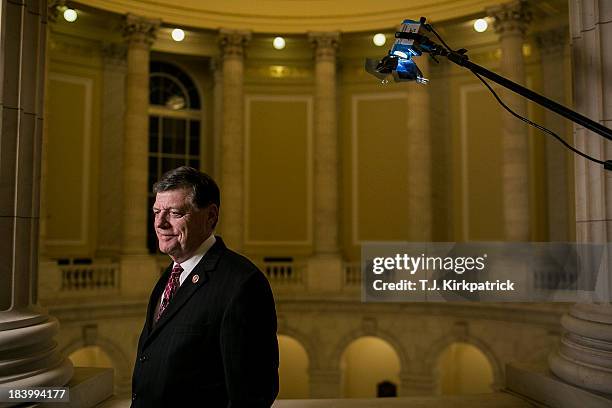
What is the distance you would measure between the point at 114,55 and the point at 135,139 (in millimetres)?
4579

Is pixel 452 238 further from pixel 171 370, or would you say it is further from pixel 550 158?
pixel 171 370

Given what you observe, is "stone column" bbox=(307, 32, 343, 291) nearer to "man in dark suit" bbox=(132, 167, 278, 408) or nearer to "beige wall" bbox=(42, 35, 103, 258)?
"beige wall" bbox=(42, 35, 103, 258)

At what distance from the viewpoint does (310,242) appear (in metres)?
20.6

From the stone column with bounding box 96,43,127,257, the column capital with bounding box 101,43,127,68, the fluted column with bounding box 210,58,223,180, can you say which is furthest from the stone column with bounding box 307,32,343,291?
the stone column with bounding box 96,43,127,257

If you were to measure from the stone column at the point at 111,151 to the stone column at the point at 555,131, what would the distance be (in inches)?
545

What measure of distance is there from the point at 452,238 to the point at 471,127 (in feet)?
12.5

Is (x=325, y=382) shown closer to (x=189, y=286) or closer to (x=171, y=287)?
(x=171, y=287)

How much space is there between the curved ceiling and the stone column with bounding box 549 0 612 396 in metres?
12.0

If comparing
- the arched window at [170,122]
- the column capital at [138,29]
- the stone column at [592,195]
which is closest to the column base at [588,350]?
the stone column at [592,195]

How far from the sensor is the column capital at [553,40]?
16469mm

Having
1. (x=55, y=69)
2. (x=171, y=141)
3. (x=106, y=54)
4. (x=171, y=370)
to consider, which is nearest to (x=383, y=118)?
(x=171, y=141)

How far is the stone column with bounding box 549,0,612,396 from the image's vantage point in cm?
487

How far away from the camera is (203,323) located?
298cm

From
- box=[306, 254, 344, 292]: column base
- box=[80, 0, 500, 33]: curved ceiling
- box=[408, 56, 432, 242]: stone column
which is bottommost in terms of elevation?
box=[306, 254, 344, 292]: column base
